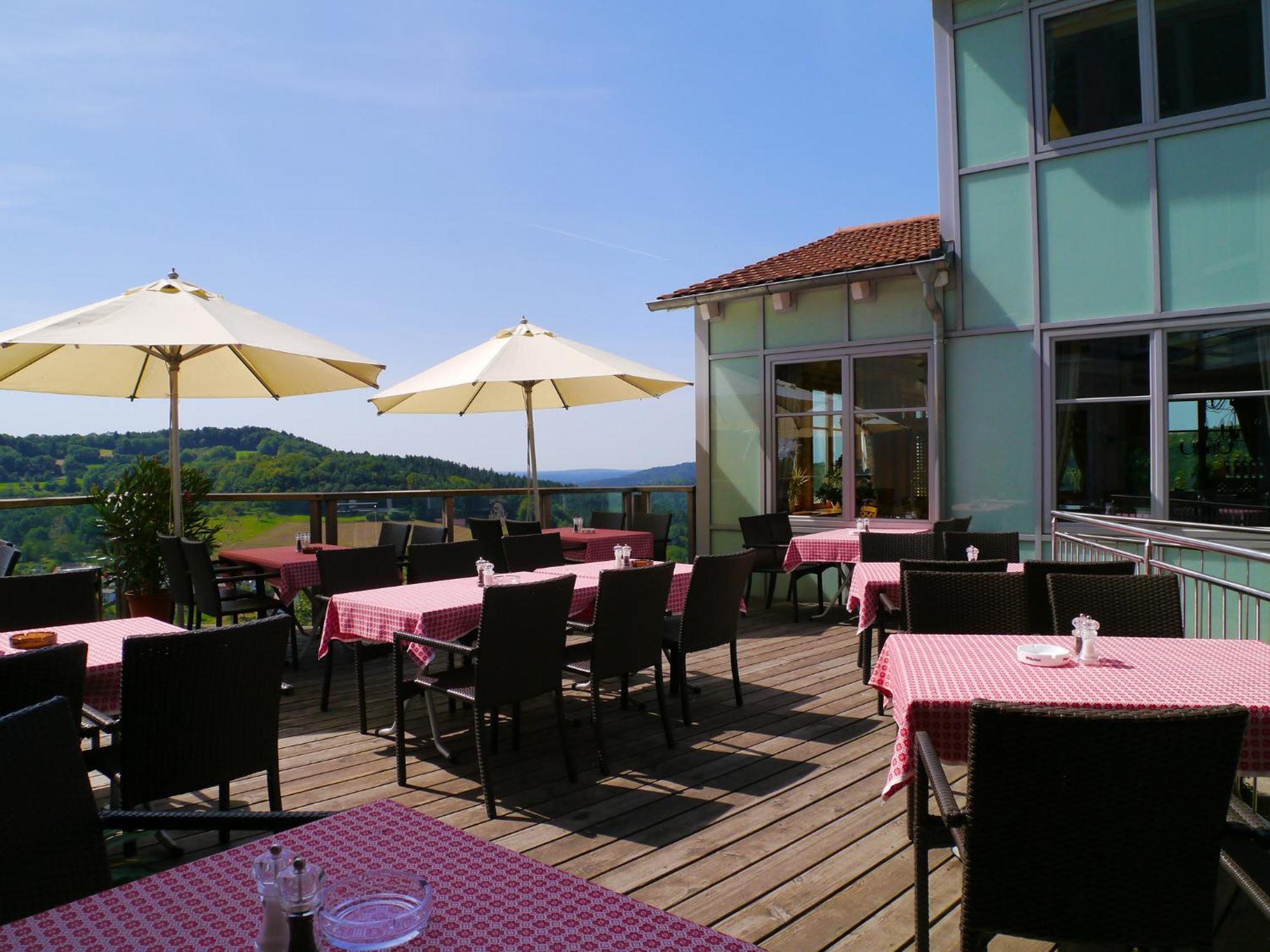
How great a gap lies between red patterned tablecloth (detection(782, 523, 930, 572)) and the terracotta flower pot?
16.9ft

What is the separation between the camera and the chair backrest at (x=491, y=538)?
712cm

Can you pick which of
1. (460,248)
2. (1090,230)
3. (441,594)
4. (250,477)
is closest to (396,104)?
(460,248)

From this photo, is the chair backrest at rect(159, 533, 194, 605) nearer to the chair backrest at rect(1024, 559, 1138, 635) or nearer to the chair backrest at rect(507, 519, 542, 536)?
the chair backrest at rect(507, 519, 542, 536)

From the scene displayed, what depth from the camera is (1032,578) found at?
4.04 meters

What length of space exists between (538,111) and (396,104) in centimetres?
211

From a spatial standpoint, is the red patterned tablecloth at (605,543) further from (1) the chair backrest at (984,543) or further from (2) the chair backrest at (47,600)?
(2) the chair backrest at (47,600)

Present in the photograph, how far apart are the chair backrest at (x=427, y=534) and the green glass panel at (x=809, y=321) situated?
4006 millimetres

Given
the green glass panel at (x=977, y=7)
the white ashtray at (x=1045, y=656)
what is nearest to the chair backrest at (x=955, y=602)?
the white ashtray at (x=1045, y=656)

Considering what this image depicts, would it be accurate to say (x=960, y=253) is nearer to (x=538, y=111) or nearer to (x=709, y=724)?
(x=709, y=724)

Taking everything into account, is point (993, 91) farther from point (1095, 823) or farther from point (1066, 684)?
point (1095, 823)

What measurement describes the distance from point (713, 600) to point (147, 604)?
4.71 metres

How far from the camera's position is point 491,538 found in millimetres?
7387

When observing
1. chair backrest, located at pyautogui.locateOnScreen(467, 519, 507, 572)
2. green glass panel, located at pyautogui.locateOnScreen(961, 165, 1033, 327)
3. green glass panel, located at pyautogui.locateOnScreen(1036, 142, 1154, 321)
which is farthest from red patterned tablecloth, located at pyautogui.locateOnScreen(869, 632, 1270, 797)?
green glass panel, located at pyautogui.locateOnScreen(961, 165, 1033, 327)

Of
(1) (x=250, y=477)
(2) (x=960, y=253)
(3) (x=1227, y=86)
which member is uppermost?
(3) (x=1227, y=86)
